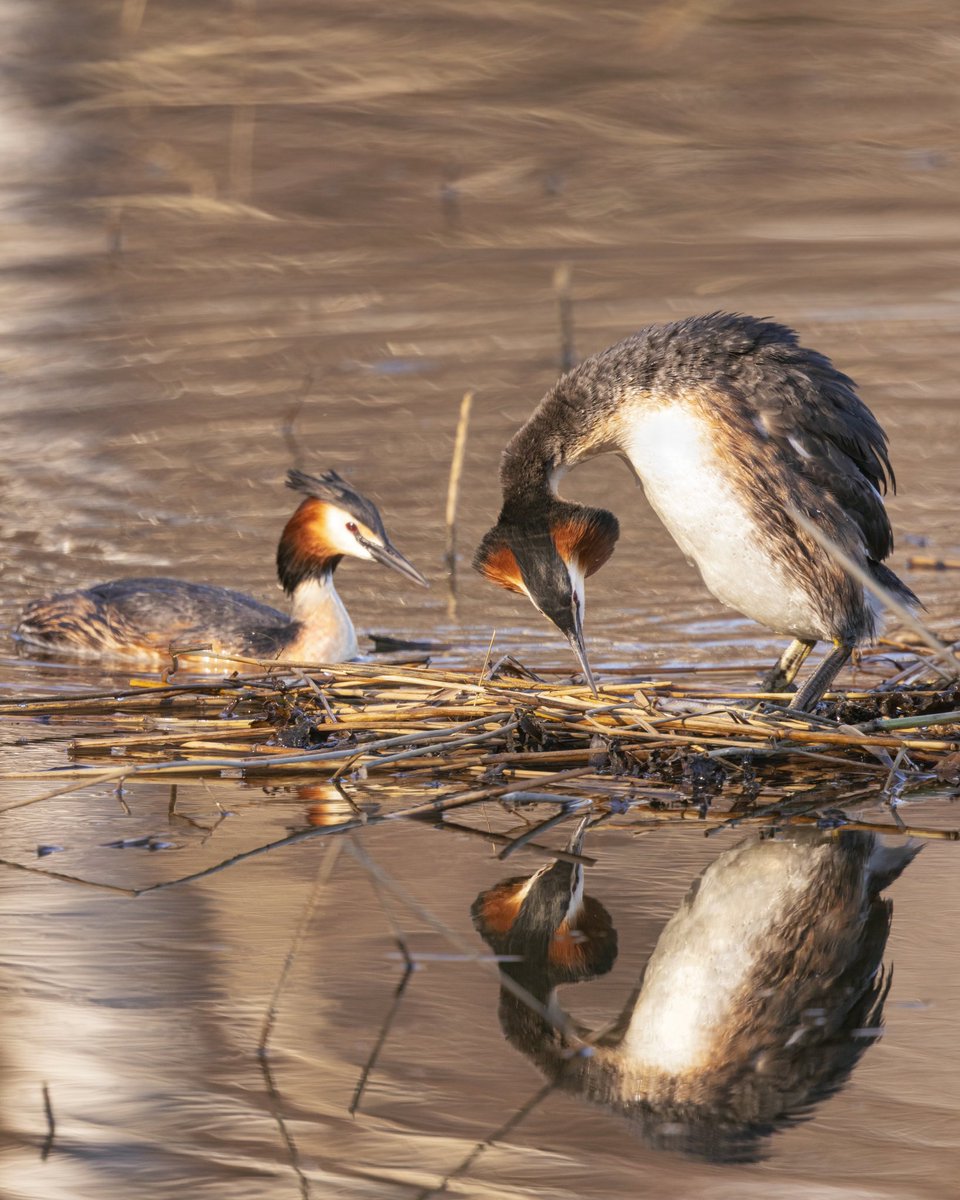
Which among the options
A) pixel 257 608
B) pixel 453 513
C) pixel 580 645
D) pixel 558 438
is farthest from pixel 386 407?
pixel 580 645

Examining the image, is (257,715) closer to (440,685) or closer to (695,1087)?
(440,685)

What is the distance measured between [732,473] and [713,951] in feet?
5.95

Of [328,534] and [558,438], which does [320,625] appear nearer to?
[328,534]

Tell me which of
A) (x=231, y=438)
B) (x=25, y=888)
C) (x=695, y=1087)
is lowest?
(x=231, y=438)

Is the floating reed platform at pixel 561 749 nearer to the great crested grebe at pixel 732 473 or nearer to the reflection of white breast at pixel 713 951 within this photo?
the great crested grebe at pixel 732 473

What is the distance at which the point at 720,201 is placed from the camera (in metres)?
15.9

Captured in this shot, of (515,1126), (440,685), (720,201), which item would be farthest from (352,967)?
(720,201)

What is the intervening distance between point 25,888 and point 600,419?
7.34 ft

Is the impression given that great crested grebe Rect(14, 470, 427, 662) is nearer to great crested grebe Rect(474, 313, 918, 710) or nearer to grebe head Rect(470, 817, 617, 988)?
great crested grebe Rect(474, 313, 918, 710)

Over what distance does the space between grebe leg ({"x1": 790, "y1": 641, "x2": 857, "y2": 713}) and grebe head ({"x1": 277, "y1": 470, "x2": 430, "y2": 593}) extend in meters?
2.03

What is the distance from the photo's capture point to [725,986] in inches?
156

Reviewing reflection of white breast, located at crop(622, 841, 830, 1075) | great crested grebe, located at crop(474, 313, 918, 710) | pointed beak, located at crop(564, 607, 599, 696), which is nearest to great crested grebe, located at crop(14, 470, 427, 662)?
great crested grebe, located at crop(474, 313, 918, 710)

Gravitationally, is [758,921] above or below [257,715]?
above

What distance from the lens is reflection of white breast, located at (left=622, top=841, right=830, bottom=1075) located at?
12.2 feet
